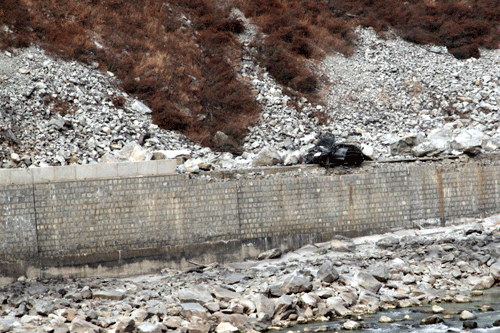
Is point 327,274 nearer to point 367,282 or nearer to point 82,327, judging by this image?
point 367,282

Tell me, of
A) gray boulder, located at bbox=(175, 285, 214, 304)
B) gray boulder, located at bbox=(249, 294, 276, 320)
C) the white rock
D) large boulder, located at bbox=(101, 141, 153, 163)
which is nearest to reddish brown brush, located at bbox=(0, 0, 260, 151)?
the white rock

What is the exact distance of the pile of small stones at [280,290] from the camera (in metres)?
9.75

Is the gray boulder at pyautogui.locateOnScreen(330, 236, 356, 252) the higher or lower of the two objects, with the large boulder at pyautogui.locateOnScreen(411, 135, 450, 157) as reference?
lower

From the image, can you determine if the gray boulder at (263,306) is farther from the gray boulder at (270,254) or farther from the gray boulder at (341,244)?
the gray boulder at (341,244)

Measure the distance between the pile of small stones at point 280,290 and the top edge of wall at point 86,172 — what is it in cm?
Answer: 242

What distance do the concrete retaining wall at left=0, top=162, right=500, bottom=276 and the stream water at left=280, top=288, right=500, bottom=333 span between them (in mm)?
4624

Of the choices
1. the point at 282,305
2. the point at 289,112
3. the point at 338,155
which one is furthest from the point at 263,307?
the point at 289,112

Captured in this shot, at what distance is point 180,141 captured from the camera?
18.5 metres

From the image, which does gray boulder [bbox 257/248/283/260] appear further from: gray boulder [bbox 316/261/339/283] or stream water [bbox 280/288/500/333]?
stream water [bbox 280/288/500/333]

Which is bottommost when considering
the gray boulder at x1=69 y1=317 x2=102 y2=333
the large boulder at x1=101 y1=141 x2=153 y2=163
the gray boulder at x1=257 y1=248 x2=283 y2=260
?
the gray boulder at x1=69 y1=317 x2=102 y2=333

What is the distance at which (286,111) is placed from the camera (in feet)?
69.6

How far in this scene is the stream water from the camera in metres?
9.09

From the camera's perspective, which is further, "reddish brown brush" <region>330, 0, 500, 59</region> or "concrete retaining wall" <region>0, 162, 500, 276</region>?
"reddish brown brush" <region>330, 0, 500, 59</region>

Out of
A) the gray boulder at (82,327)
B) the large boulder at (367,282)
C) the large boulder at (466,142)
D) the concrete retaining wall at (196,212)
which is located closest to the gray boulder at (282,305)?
the large boulder at (367,282)
